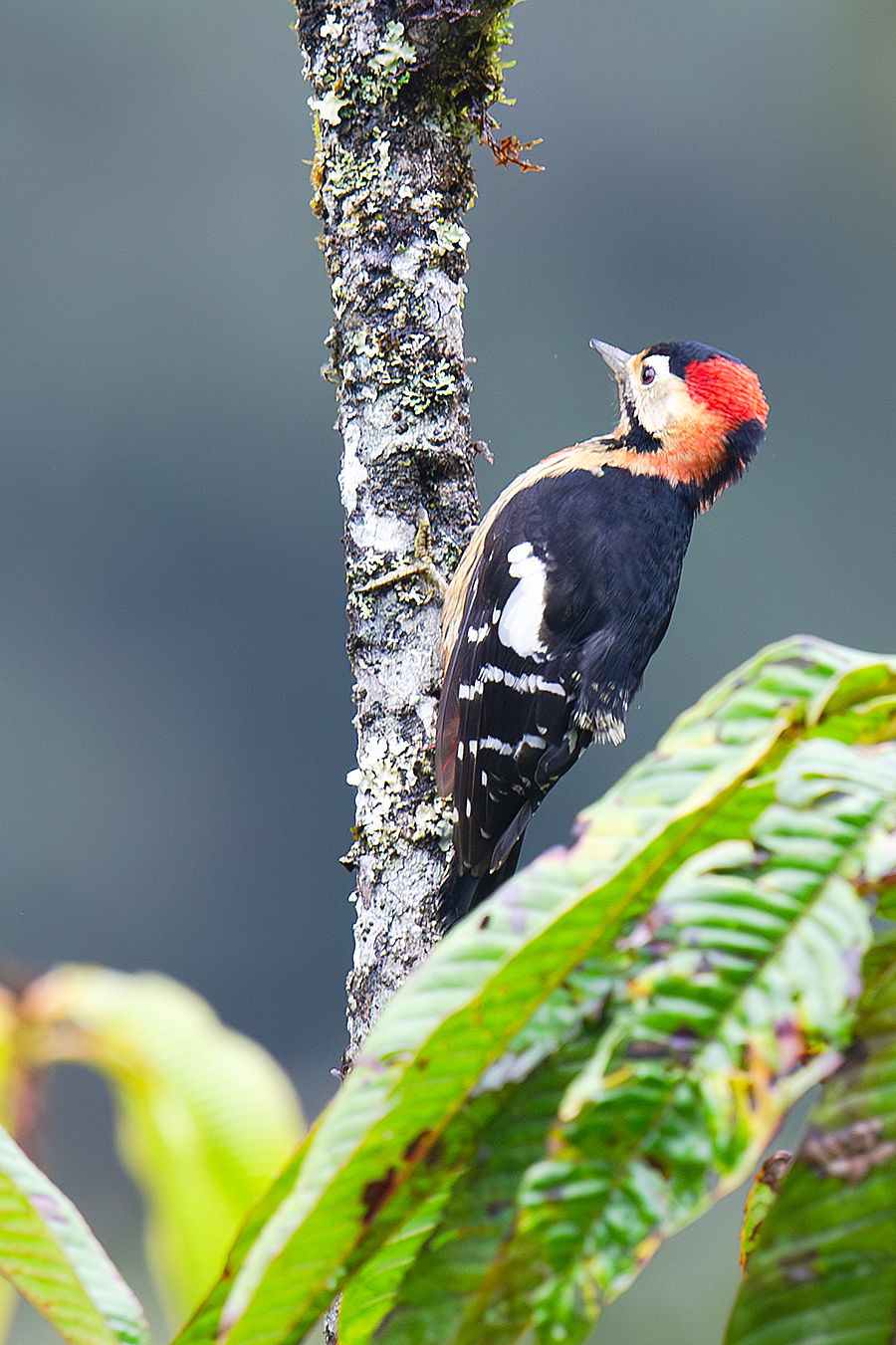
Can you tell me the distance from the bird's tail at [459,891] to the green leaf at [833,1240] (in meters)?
0.92

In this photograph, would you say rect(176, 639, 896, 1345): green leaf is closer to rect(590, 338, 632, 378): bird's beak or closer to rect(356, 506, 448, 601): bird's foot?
rect(356, 506, 448, 601): bird's foot

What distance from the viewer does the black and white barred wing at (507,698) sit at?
1705 millimetres

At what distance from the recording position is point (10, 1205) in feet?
1.73

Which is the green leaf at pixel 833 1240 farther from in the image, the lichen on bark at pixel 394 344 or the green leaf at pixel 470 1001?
the lichen on bark at pixel 394 344

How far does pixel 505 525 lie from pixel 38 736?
8798 mm

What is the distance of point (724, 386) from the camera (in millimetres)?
1939

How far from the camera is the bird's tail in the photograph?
4.59ft

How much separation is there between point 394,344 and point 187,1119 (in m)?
0.92

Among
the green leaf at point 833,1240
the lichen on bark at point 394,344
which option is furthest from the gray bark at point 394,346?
the green leaf at point 833,1240

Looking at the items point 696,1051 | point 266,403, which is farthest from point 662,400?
point 266,403

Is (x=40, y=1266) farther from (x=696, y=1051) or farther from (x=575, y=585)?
(x=575, y=585)

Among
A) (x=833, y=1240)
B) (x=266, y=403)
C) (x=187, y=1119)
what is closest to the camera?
(x=833, y=1240)

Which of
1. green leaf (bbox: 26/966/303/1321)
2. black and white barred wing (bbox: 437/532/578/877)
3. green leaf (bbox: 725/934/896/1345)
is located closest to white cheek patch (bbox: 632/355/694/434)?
black and white barred wing (bbox: 437/532/578/877)

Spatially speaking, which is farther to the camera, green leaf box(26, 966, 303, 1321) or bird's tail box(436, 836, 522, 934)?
bird's tail box(436, 836, 522, 934)
